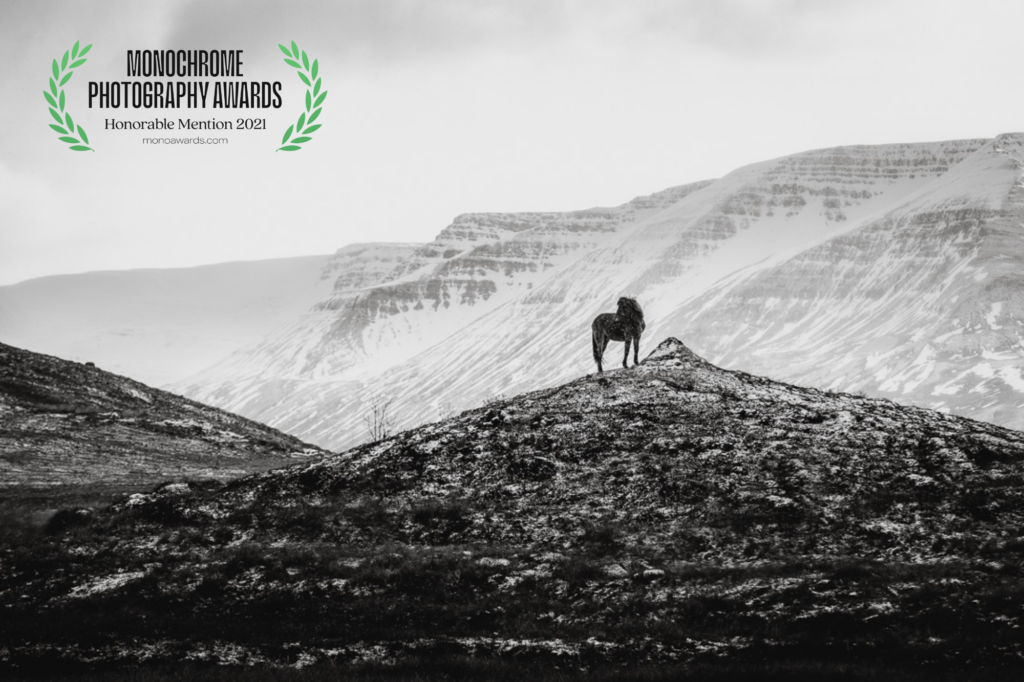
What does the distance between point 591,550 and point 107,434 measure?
3954cm

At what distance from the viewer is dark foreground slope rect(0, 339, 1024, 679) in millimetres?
20453

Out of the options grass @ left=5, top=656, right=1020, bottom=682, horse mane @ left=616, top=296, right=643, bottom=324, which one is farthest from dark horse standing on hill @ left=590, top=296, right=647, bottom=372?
grass @ left=5, top=656, right=1020, bottom=682

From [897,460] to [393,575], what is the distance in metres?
15.3

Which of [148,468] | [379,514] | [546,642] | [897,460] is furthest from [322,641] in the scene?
[148,468]

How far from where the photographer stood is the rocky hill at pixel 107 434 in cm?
4541

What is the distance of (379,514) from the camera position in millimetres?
29484

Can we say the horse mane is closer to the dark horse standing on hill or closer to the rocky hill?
the dark horse standing on hill

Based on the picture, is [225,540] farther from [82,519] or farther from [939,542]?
[939,542]

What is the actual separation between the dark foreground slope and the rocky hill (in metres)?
13.4

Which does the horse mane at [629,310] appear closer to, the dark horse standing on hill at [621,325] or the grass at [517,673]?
the dark horse standing on hill at [621,325]

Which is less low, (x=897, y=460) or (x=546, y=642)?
(x=897, y=460)

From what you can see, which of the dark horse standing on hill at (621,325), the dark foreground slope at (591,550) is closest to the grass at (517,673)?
the dark foreground slope at (591,550)

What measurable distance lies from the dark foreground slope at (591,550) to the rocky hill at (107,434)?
13.4 m

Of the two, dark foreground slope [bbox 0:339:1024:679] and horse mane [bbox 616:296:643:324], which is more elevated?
horse mane [bbox 616:296:643:324]
